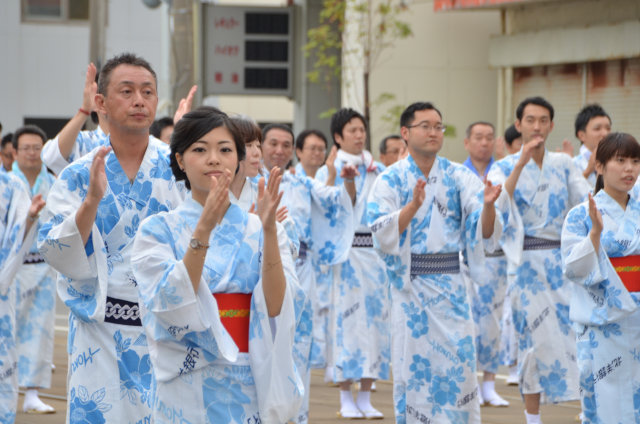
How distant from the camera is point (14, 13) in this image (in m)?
29.2

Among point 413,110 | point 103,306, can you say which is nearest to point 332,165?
point 413,110

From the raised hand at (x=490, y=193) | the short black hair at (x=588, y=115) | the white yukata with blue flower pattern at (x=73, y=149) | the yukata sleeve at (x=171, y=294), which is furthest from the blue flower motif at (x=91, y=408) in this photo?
the short black hair at (x=588, y=115)

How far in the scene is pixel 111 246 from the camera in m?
4.88

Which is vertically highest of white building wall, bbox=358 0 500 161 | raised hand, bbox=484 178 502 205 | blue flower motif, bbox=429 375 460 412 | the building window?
the building window

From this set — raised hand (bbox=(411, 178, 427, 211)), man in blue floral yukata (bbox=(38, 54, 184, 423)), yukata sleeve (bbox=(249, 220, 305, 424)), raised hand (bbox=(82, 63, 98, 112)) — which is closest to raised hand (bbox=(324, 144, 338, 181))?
raised hand (bbox=(411, 178, 427, 211))

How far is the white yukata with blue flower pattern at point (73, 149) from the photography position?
591 cm

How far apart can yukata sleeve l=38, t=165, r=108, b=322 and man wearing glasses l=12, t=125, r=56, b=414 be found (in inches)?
163

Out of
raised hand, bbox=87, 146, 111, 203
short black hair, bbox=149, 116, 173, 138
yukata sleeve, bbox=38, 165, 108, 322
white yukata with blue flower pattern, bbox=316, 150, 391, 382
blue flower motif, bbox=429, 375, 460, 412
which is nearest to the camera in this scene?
raised hand, bbox=87, 146, 111, 203

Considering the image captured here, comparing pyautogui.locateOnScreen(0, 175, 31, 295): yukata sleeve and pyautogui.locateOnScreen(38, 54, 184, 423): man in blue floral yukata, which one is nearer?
pyautogui.locateOnScreen(38, 54, 184, 423): man in blue floral yukata

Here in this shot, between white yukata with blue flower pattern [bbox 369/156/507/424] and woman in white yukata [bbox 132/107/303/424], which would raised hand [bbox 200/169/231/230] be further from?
white yukata with blue flower pattern [bbox 369/156/507/424]

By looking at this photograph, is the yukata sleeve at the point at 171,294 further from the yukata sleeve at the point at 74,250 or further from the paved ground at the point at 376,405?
the paved ground at the point at 376,405

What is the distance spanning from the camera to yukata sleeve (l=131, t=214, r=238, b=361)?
3.88 metres

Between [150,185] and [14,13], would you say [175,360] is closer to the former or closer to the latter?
[150,185]

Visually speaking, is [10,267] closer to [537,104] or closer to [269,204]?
[537,104]
